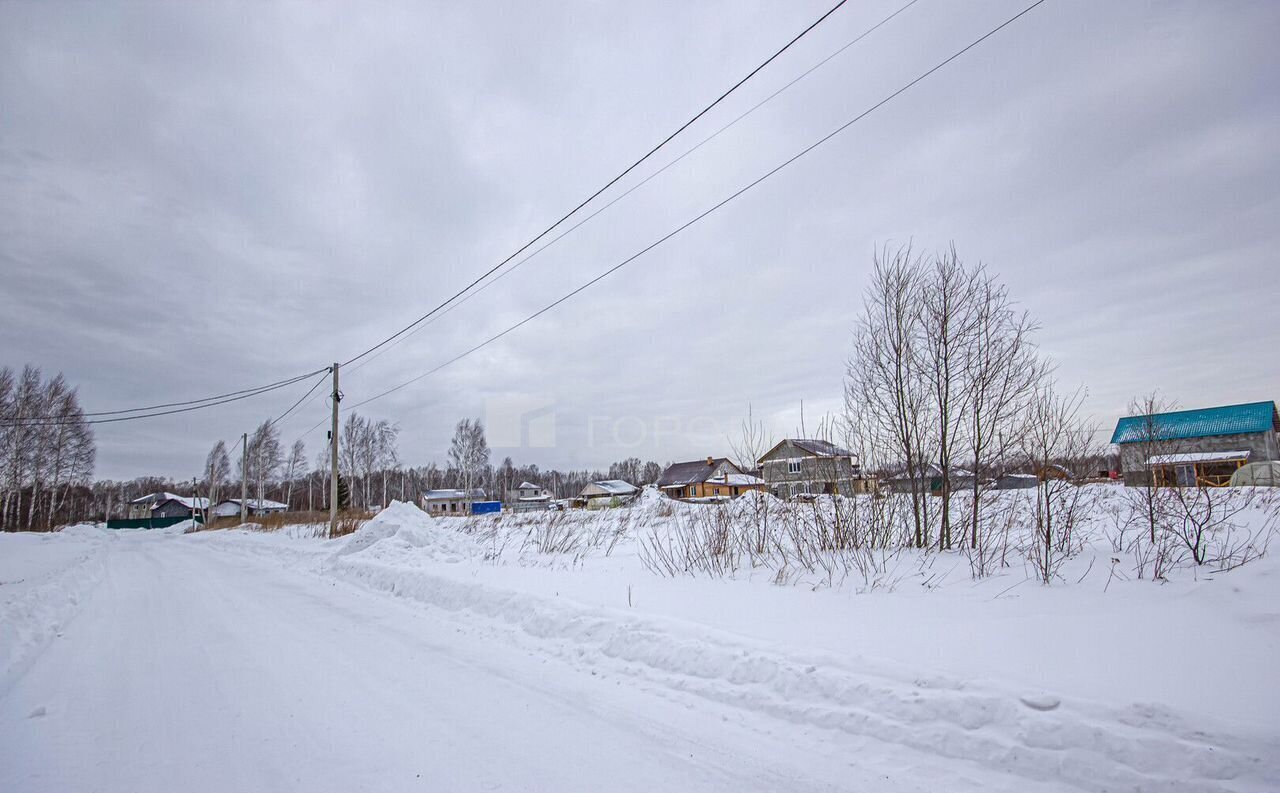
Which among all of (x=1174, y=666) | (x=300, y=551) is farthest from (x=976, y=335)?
(x=300, y=551)

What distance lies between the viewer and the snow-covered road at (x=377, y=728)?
3.09 metres

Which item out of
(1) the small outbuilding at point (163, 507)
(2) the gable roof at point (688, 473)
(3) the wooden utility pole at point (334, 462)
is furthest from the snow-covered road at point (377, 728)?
(1) the small outbuilding at point (163, 507)

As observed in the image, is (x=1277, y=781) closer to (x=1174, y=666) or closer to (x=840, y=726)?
(x=1174, y=666)

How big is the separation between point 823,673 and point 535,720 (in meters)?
2.07

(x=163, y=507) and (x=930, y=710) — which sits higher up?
(x=930, y=710)

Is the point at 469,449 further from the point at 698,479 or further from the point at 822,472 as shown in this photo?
the point at 822,472

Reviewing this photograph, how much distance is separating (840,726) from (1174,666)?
7.04ft

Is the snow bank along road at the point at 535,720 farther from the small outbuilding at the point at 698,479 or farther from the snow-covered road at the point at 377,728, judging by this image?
the small outbuilding at the point at 698,479

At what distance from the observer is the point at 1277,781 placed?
2.65 meters

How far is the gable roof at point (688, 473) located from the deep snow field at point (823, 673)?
5997 centimetres

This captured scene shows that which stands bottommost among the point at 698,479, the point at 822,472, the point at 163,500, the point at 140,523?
the point at 140,523

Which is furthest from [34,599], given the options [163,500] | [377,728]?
[163,500]

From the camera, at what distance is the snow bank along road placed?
3012 millimetres

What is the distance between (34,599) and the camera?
8.28 meters
